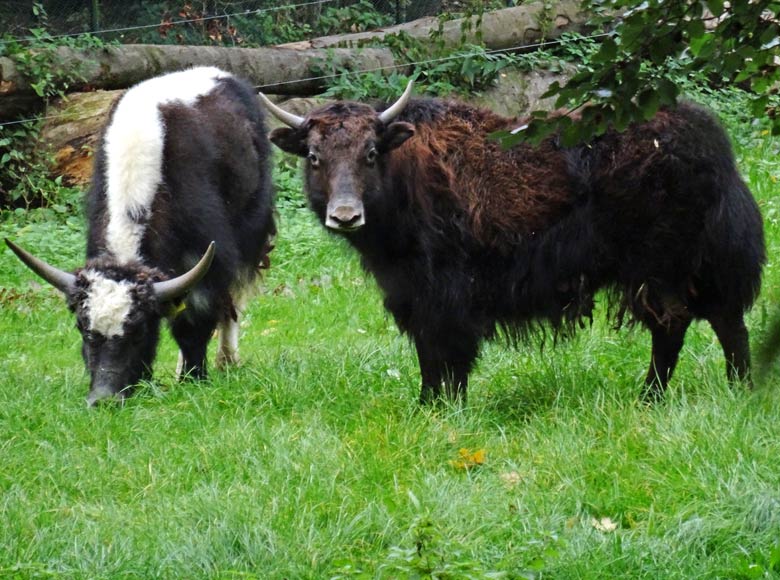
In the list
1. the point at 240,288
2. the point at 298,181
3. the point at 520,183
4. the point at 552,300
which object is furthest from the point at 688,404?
the point at 298,181

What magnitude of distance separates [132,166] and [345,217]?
205 centimetres

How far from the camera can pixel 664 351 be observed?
6.35 m

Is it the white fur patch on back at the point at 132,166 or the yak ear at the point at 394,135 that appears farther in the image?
the white fur patch on back at the point at 132,166

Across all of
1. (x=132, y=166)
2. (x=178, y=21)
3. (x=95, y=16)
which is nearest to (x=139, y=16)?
(x=178, y=21)

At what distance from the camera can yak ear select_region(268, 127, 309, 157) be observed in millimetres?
6484

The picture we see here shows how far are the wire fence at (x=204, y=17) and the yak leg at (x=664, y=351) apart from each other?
8529 mm

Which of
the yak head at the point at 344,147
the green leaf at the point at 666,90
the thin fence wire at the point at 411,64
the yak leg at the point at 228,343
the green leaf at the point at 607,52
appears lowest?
the yak leg at the point at 228,343

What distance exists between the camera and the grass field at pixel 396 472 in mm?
4219

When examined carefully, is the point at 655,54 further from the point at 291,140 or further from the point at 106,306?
the point at 106,306

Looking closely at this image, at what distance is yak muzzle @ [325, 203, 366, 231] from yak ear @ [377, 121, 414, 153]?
0.52 metres

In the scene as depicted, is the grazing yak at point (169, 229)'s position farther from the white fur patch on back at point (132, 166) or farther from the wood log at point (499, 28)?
the wood log at point (499, 28)

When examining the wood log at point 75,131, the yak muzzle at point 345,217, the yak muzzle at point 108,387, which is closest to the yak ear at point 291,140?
the yak muzzle at point 345,217

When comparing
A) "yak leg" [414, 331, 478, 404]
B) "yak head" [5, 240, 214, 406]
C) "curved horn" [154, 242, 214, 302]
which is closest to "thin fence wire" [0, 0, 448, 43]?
"yak head" [5, 240, 214, 406]

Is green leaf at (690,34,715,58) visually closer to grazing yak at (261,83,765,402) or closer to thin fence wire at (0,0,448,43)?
grazing yak at (261,83,765,402)
